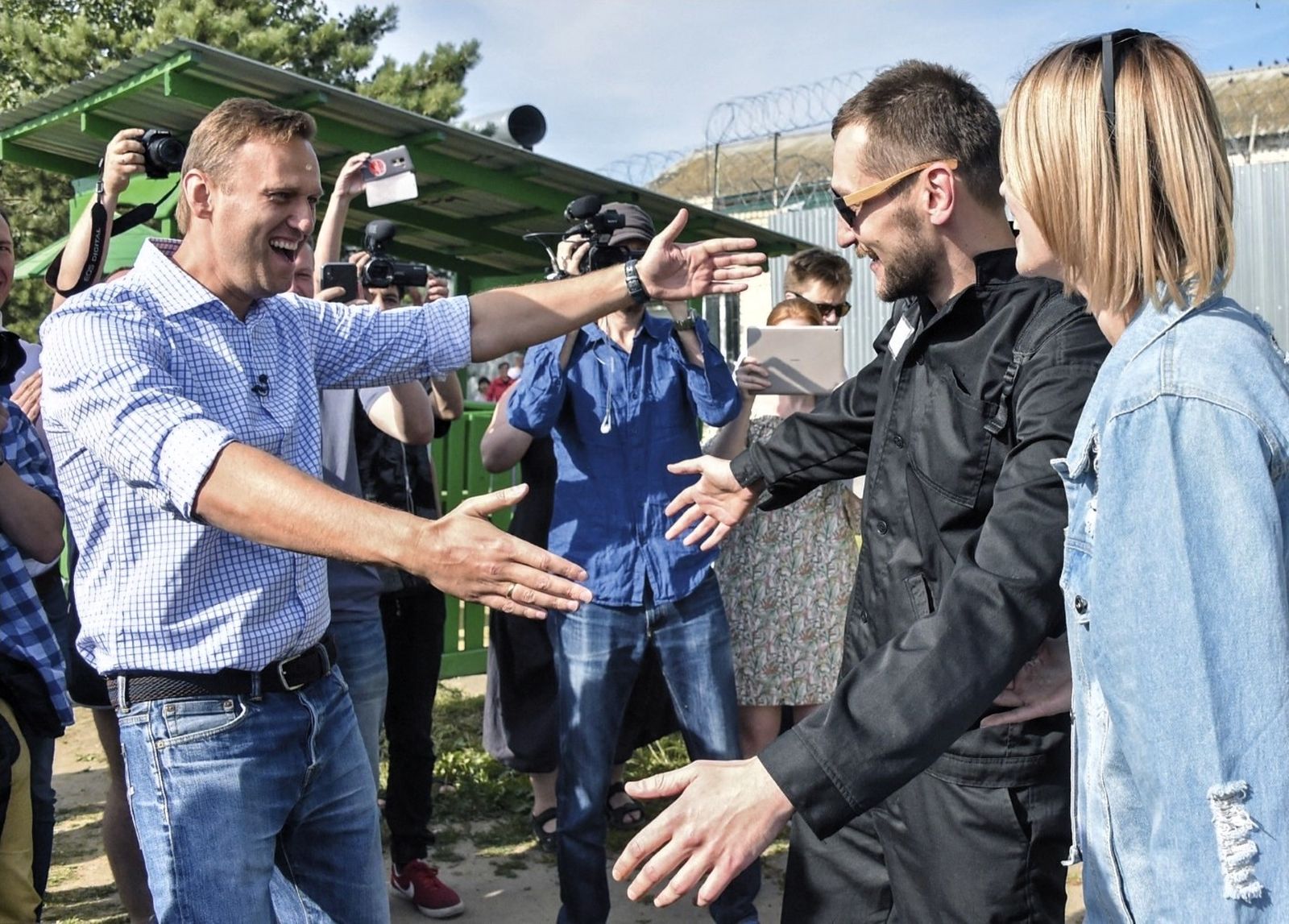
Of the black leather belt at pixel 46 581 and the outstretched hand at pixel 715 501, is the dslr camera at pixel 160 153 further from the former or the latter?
the outstretched hand at pixel 715 501

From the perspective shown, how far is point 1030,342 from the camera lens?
219cm

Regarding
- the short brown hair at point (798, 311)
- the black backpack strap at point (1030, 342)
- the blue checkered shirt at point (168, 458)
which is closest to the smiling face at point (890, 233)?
the black backpack strap at point (1030, 342)

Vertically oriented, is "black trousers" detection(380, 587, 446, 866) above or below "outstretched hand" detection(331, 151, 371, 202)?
below

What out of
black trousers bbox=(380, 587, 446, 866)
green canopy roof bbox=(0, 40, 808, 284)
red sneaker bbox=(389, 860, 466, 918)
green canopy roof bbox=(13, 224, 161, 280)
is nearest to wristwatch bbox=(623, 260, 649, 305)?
black trousers bbox=(380, 587, 446, 866)

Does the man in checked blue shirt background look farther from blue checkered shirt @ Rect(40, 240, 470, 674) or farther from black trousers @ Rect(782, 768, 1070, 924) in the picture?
black trousers @ Rect(782, 768, 1070, 924)

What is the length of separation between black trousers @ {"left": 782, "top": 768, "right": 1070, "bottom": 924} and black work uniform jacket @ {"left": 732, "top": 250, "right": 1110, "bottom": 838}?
0.04m

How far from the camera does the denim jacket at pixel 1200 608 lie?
4.57 feet

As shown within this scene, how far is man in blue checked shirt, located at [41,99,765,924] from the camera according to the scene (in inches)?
75.0

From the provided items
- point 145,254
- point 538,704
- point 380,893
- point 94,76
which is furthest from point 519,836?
point 94,76

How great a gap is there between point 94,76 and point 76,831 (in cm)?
395

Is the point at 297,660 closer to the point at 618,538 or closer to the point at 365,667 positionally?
the point at 365,667

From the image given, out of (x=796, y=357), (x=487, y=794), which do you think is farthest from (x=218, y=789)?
(x=487, y=794)

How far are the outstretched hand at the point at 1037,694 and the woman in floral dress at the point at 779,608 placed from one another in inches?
92.1

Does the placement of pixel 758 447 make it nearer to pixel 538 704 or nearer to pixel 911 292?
pixel 911 292
